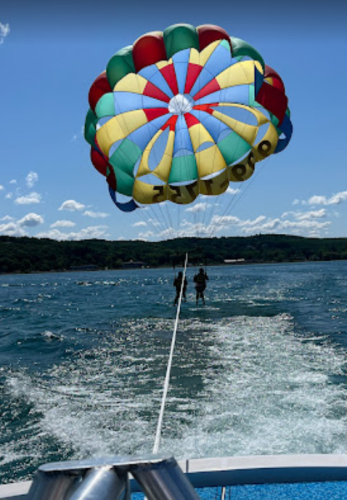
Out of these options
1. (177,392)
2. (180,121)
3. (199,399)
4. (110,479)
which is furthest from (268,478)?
(180,121)

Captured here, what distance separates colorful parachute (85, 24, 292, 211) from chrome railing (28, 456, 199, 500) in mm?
9116

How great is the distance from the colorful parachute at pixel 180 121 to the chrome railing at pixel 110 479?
9116 millimetres

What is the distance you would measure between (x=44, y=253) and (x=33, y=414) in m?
110

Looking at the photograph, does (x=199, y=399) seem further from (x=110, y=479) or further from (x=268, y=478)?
(x=110, y=479)

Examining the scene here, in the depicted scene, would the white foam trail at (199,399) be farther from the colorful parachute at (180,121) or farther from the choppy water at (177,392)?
the colorful parachute at (180,121)

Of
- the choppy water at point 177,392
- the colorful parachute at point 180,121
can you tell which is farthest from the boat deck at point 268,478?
the colorful parachute at point 180,121

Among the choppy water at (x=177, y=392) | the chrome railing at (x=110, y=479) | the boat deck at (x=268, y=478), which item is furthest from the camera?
the choppy water at (x=177, y=392)

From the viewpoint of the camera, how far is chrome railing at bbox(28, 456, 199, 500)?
825 mm

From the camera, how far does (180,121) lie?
1069cm

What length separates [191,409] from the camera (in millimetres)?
8391

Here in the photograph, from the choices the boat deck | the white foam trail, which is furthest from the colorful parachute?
the boat deck

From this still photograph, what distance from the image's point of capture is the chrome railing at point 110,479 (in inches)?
32.5

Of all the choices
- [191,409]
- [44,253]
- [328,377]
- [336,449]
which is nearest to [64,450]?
[191,409]

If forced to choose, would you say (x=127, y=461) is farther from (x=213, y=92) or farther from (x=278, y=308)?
(x=278, y=308)
